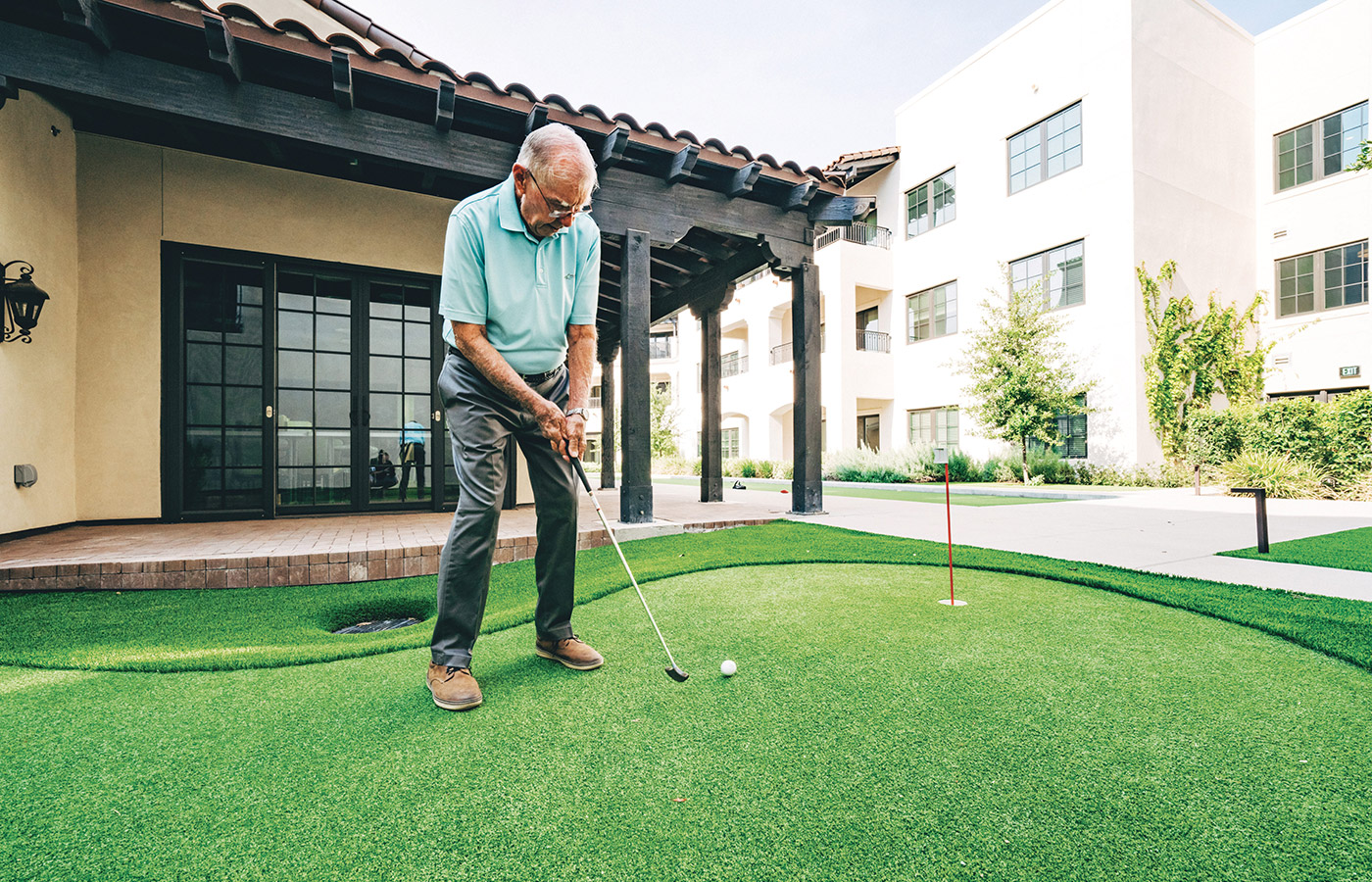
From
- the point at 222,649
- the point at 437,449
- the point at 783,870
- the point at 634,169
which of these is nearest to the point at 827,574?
the point at 783,870

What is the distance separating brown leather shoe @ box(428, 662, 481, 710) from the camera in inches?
73.0

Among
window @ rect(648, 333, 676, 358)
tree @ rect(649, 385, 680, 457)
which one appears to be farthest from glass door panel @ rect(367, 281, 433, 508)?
window @ rect(648, 333, 676, 358)

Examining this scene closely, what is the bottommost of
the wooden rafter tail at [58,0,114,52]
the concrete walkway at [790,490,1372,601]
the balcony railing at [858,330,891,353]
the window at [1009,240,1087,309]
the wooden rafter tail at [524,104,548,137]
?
the concrete walkway at [790,490,1372,601]

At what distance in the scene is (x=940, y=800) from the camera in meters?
1.34

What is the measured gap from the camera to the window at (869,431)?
61.6 feet

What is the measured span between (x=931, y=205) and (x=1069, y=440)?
7.28 metres

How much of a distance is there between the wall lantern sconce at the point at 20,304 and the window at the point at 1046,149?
1646 cm

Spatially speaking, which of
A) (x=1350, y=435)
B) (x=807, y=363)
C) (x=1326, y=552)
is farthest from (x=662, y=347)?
(x=1326, y=552)

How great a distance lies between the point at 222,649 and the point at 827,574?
291 cm

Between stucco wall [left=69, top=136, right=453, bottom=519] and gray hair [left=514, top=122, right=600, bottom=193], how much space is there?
4911 mm

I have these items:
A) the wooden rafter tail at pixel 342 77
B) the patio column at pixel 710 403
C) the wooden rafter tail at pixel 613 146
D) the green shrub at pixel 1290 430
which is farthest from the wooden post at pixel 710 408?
the green shrub at pixel 1290 430

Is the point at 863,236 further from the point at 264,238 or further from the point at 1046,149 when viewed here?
the point at 264,238

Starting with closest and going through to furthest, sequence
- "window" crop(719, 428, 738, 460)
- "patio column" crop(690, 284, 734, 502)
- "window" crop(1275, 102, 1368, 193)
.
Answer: "patio column" crop(690, 284, 734, 502)
"window" crop(1275, 102, 1368, 193)
"window" crop(719, 428, 738, 460)

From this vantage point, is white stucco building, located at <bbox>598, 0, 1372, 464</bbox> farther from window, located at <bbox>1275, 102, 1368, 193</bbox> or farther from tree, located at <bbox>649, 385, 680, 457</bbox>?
tree, located at <bbox>649, 385, 680, 457</bbox>
